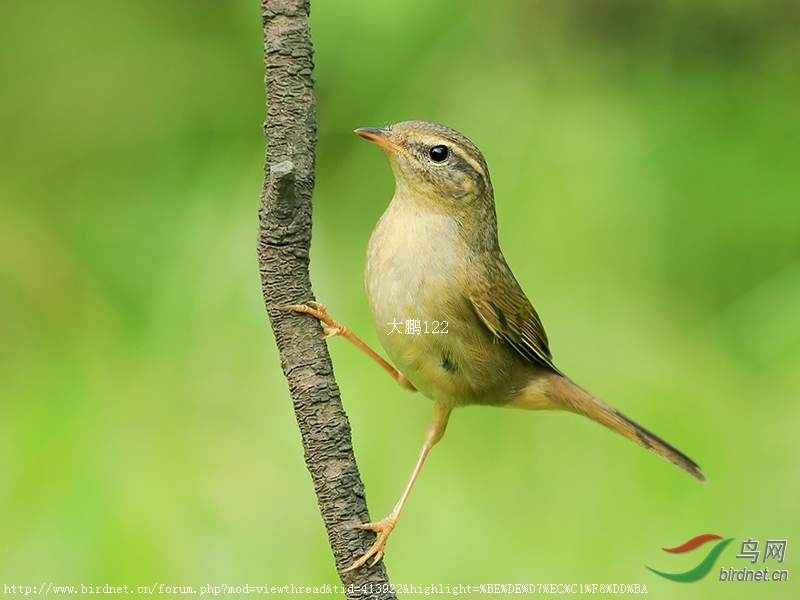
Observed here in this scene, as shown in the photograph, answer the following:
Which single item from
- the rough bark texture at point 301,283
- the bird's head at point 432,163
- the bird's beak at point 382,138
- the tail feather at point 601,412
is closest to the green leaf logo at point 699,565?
the tail feather at point 601,412

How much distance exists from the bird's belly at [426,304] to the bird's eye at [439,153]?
197 mm

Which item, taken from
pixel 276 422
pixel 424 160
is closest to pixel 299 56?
pixel 424 160

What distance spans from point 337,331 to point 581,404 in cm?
110

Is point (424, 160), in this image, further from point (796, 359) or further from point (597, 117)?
point (796, 359)

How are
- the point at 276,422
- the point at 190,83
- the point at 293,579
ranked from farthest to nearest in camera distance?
the point at 190,83 < the point at 276,422 < the point at 293,579

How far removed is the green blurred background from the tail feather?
510mm

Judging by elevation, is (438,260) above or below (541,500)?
above

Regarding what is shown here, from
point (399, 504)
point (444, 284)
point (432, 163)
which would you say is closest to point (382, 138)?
point (432, 163)

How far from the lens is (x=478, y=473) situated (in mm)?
3809

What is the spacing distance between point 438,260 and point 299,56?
113 cm

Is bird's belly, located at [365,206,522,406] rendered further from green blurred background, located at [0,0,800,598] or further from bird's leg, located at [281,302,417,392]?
green blurred background, located at [0,0,800,598]

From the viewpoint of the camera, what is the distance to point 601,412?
11.1 feet

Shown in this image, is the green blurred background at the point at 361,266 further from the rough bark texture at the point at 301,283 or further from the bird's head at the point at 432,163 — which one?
the rough bark texture at the point at 301,283

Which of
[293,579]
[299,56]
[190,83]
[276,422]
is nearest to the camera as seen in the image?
[299,56]
